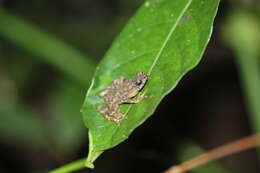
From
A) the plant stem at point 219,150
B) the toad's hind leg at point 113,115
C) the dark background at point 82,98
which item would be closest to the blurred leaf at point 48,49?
the dark background at point 82,98

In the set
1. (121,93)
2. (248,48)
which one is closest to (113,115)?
(121,93)

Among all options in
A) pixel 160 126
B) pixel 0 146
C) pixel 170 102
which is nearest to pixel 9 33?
pixel 160 126

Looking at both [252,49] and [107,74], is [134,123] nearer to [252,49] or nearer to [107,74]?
[107,74]

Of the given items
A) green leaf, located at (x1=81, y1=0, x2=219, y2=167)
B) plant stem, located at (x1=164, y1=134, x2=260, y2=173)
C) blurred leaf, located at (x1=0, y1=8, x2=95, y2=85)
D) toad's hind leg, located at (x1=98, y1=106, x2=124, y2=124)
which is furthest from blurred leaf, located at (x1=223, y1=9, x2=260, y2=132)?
toad's hind leg, located at (x1=98, y1=106, x2=124, y2=124)

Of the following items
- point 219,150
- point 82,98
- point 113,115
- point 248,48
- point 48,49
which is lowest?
point 82,98

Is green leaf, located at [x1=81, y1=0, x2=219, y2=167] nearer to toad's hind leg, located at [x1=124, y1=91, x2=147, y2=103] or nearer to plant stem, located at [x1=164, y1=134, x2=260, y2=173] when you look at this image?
toad's hind leg, located at [x1=124, y1=91, x2=147, y2=103]

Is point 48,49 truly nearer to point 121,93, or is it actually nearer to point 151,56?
point 121,93

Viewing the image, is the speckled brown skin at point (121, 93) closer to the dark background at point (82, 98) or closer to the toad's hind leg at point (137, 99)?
the toad's hind leg at point (137, 99)
